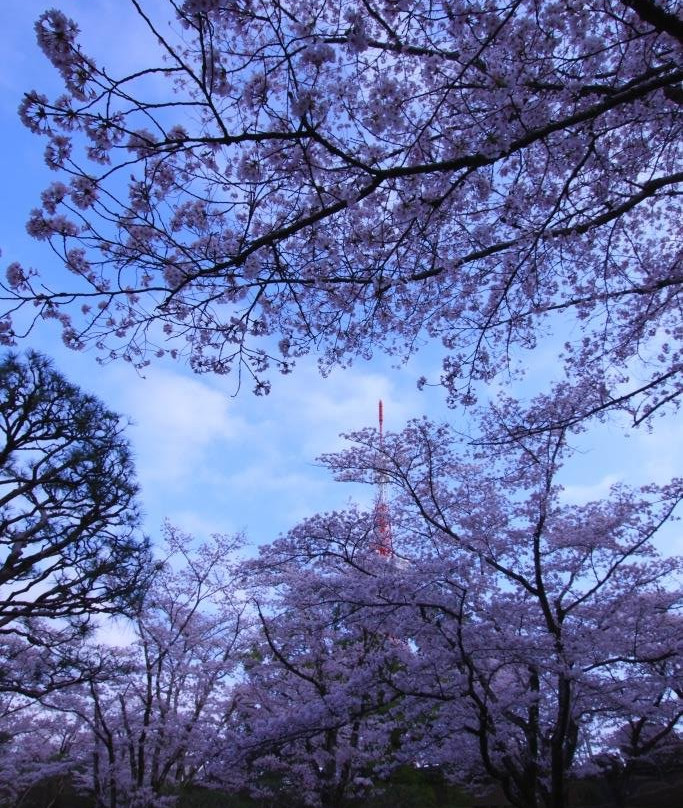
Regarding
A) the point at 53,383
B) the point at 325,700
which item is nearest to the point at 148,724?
the point at 325,700

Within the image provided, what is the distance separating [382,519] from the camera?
959 cm

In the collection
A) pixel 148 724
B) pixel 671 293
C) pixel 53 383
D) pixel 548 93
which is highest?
pixel 53 383

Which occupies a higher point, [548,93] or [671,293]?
[548,93]

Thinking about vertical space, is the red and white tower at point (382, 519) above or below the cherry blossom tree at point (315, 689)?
above

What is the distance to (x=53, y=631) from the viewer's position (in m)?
6.54

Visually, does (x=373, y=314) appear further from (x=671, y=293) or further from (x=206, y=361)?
(x=671, y=293)

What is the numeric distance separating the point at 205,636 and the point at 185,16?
12772 mm

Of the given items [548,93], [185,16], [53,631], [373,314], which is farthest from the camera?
[53,631]

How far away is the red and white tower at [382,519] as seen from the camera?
912cm

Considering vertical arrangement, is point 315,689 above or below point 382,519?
below

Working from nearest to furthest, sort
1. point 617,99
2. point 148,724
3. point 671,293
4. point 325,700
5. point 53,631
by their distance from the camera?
1. point 617,99
2. point 671,293
3. point 53,631
4. point 325,700
5. point 148,724

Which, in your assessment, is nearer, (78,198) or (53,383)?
(78,198)

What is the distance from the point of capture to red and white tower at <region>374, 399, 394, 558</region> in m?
9.12

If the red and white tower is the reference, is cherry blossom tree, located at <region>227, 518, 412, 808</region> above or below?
below
